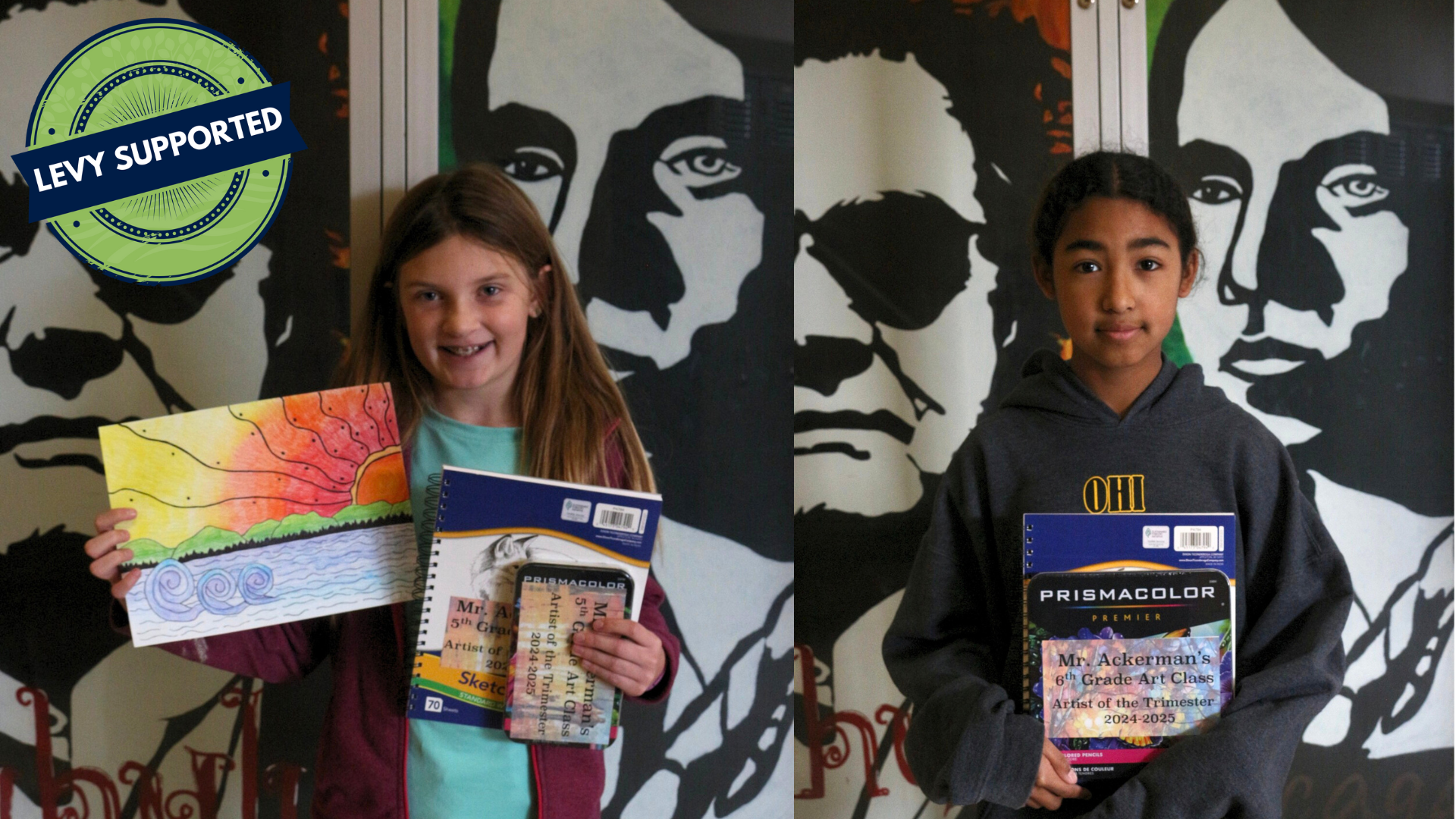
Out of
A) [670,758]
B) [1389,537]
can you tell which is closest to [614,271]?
[670,758]

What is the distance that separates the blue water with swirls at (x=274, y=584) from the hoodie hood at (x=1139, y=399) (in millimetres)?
776

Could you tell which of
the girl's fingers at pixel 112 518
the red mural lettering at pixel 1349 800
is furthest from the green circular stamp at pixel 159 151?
the red mural lettering at pixel 1349 800

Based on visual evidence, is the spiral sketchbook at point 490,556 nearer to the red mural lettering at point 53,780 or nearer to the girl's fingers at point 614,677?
the girl's fingers at point 614,677

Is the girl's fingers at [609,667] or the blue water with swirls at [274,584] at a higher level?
the blue water with swirls at [274,584]

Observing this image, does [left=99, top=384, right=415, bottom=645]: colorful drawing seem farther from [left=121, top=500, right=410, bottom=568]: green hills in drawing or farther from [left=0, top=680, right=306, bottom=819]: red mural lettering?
[left=0, top=680, right=306, bottom=819]: red mural lettering

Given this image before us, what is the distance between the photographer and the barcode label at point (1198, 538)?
121cm

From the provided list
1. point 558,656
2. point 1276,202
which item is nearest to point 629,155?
point 558,656

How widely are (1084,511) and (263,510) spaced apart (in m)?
0.94

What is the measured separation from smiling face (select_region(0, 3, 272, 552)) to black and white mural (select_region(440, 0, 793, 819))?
0.44 meters

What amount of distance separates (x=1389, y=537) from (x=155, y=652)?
1899mm

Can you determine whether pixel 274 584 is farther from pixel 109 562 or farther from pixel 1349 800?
pixel 1349 800

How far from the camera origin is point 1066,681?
3.96ft

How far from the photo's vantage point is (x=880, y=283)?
1613mm

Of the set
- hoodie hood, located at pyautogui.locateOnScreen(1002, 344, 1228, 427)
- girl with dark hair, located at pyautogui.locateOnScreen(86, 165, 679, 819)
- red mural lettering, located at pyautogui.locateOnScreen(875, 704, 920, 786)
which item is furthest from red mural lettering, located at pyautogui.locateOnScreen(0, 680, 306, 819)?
hoodie hood, located at pyautogui.locateOnScreen(1002, 344, 1228, 427)
